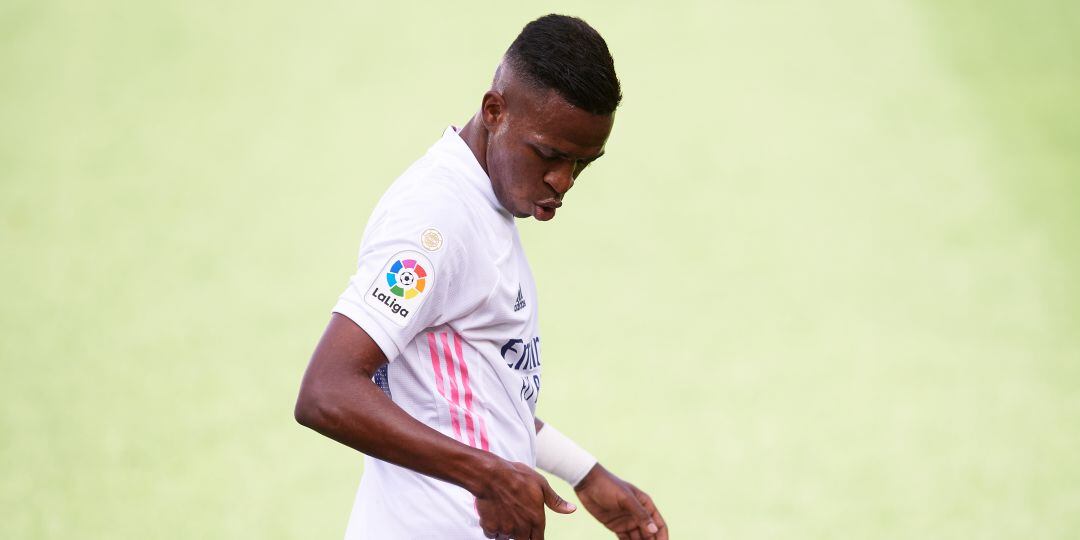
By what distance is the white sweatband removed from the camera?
206 centimetres

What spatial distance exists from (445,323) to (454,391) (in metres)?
0.11

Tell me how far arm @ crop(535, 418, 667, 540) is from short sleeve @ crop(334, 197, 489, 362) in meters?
0.58

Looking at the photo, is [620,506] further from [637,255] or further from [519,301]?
[637,255]

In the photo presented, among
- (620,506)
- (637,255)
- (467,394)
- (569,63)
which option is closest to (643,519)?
(620,506)

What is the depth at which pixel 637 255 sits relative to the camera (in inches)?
202

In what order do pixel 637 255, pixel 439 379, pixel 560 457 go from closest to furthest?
pixel 439 379, pixel 560 457, pixel 637 255

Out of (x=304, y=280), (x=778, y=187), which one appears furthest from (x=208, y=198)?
(x=778, y=187)

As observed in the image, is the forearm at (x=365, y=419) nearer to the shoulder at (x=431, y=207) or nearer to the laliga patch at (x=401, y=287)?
the laliga patch at (x=401, y=287)

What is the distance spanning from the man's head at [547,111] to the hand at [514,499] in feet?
1.43

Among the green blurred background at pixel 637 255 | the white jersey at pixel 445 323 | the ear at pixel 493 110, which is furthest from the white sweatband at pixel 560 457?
the green blurred background at pixel 637 255

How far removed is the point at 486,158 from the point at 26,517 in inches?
109

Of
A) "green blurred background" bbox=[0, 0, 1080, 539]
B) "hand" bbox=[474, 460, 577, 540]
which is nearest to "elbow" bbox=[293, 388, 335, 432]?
"hand" bbox=[474, 460, 577, 540]

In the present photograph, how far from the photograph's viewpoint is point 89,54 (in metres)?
6.31

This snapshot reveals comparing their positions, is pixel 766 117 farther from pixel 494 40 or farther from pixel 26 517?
pixel 26 517
